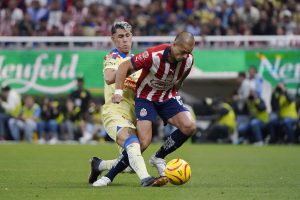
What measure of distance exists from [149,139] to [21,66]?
17.3 meters

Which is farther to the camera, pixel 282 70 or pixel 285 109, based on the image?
pixel 282 70

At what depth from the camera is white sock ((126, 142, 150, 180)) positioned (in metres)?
11.3

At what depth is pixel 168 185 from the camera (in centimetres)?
1198

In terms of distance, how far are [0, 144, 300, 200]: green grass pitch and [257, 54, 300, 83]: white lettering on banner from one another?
5.74 metres

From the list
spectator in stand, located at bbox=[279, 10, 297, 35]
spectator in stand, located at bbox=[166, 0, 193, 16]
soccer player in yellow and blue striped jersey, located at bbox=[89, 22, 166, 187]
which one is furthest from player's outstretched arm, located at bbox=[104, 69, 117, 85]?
spectator in stand, located at bbox=[166, 0, 193, 16]

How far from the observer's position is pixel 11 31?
1165 inches

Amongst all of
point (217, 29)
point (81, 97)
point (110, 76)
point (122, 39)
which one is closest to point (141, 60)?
point (110, 76)

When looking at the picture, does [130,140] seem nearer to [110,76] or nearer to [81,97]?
[110,76]

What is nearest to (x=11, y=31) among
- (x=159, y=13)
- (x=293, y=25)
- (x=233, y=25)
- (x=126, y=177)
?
(x=159, y=13)

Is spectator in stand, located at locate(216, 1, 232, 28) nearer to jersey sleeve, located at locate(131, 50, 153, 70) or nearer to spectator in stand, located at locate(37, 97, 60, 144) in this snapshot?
spectator in stand, located at locate(37, 97, 60, 144)

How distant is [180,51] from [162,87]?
85 centimetres

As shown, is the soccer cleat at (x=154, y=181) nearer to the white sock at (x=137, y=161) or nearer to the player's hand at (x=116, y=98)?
the white sock at (x=137, y=161)

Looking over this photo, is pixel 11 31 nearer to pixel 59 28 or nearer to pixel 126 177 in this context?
pixel 59 28

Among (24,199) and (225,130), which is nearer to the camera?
(24,199)
